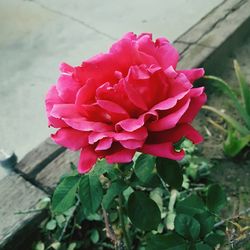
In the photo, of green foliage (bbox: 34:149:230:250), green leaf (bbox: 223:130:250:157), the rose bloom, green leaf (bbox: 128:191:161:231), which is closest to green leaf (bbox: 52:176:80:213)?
green foliage (bbox: 34:149:230:250)

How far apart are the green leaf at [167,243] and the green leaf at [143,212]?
49 mm

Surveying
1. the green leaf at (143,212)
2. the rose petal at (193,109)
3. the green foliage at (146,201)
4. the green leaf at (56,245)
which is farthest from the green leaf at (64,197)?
the green leaf at (56,245)

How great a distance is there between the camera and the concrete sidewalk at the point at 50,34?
2.63 metres

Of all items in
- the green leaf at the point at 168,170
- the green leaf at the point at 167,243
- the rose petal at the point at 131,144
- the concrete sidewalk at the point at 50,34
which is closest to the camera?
the rose petal at the point at 131,144

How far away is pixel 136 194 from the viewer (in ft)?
3.88

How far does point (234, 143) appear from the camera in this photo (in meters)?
2.00

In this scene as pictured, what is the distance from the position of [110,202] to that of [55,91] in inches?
15.0

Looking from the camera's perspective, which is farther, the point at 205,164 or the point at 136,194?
the point at 205,164

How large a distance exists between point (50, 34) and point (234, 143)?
1659 mm

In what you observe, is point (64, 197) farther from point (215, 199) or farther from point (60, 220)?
point (60, 220)

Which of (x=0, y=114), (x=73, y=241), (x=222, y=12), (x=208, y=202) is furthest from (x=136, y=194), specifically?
(x=222, y=12)

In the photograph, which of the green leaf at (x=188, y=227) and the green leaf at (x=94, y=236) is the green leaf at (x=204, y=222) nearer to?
the green leaf at (x=188, y=227)

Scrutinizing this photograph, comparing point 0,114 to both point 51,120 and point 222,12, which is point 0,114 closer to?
point 222,12

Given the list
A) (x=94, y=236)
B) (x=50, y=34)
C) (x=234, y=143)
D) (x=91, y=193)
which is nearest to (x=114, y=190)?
(x=91, y=193)
